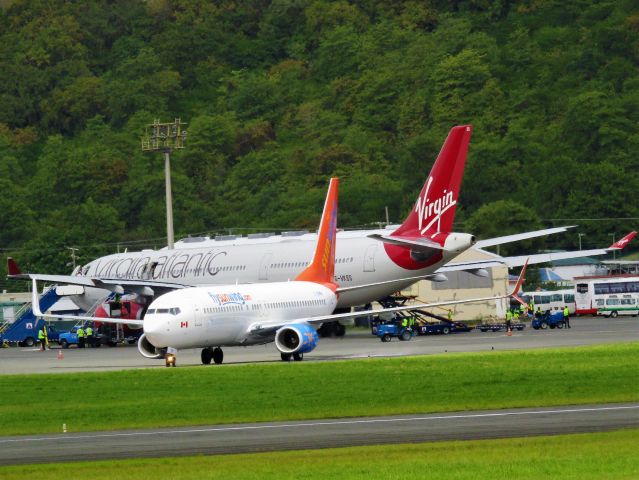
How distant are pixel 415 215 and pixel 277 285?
14086mm

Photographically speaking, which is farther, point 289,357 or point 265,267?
point 265,267

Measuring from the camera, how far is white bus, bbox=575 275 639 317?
9406 cm

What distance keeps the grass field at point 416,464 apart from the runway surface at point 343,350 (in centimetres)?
2466

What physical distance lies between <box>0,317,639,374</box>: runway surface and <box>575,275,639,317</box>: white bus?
2627 centimetres

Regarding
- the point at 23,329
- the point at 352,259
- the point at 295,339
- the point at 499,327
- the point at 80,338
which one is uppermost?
the point at 352,259

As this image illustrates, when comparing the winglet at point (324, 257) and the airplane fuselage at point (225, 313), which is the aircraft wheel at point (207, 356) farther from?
the winglet at point (324, 257)

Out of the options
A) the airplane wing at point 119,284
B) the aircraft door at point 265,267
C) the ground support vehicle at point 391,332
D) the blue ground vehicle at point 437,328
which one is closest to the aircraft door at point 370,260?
the ground support vehicle at point 391,332

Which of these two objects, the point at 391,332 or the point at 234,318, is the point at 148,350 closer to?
the point at 234,318

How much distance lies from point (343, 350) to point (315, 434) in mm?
28069

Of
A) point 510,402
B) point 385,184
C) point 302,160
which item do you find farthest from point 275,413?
point 302,160

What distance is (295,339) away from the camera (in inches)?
1898

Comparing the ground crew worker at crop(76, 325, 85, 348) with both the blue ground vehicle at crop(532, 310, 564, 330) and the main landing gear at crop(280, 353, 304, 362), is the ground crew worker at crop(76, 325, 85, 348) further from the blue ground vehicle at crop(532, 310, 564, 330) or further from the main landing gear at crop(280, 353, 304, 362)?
the main landing gear at crop(280, 353, 304, 362)

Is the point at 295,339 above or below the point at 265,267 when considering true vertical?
below

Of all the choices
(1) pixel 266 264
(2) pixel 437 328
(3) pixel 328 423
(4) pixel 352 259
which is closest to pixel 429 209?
(4) pixel 352 259
